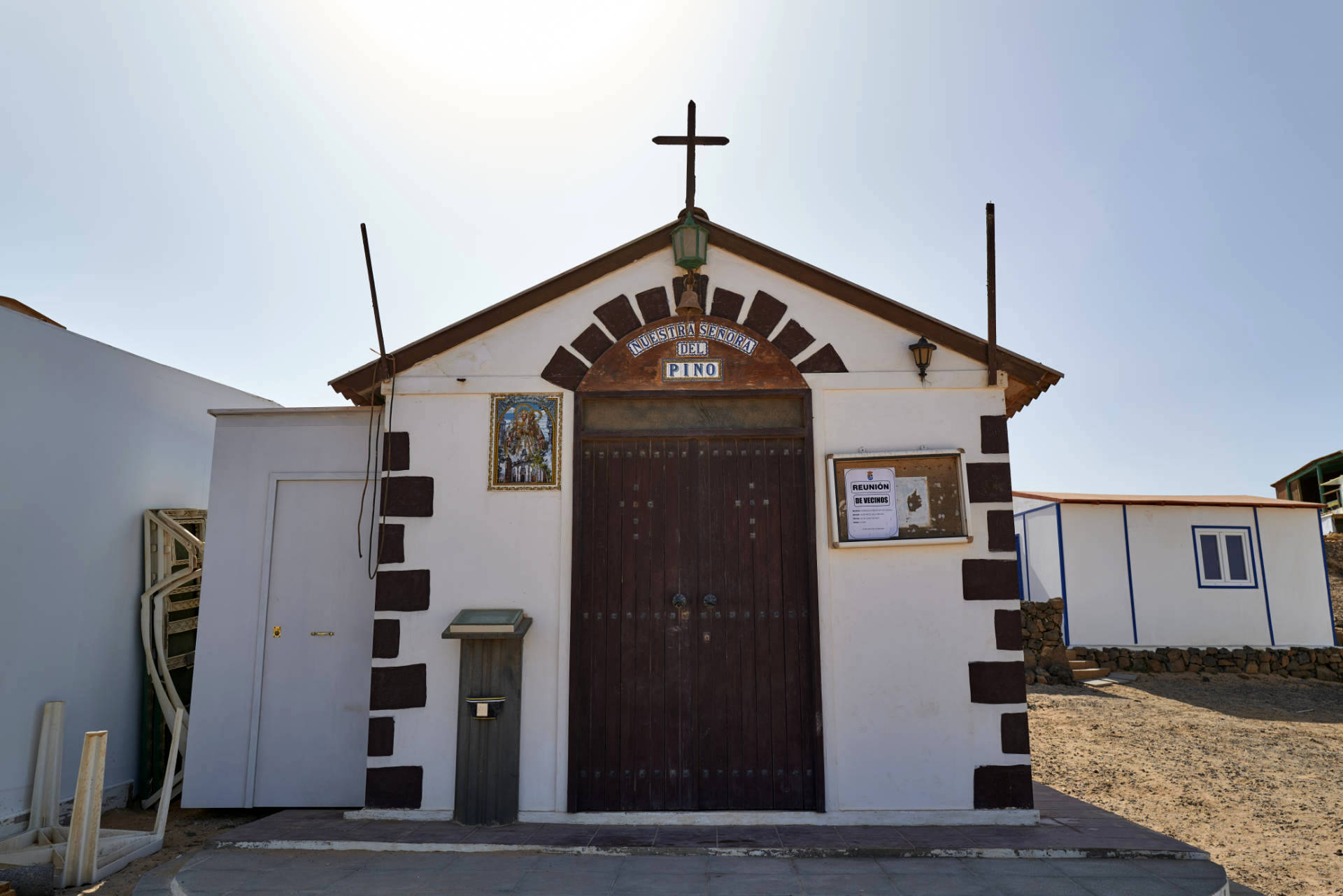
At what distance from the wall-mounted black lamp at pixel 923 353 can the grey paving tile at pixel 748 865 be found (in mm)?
3186

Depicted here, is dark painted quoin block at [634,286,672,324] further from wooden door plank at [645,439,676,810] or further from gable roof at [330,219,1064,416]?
wooden door plank at [645,439,676,810]

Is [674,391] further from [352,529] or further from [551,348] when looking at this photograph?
[352,529]

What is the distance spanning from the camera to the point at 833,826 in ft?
16.7

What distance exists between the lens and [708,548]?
5488 mm

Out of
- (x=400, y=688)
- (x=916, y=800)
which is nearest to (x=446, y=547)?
(x=400, y=688)

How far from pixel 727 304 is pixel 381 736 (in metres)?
3.69

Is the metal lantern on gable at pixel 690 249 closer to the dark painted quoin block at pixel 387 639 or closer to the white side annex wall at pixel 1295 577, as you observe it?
the dark painted quoin block at pixel 387 639

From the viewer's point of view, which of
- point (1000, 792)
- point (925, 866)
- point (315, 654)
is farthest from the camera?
point (315, 654)

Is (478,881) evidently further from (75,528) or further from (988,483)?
(75,528)

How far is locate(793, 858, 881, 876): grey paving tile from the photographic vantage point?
438 centimetres

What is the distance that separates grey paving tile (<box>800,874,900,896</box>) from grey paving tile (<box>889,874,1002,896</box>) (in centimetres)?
6

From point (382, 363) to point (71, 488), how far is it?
9.58ft

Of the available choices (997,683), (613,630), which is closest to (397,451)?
(613,630)

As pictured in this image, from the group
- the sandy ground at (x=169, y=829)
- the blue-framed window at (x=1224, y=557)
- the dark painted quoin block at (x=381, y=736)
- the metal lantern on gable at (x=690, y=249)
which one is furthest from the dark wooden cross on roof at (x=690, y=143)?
the blue-framed window at (x=1224, y=557)
